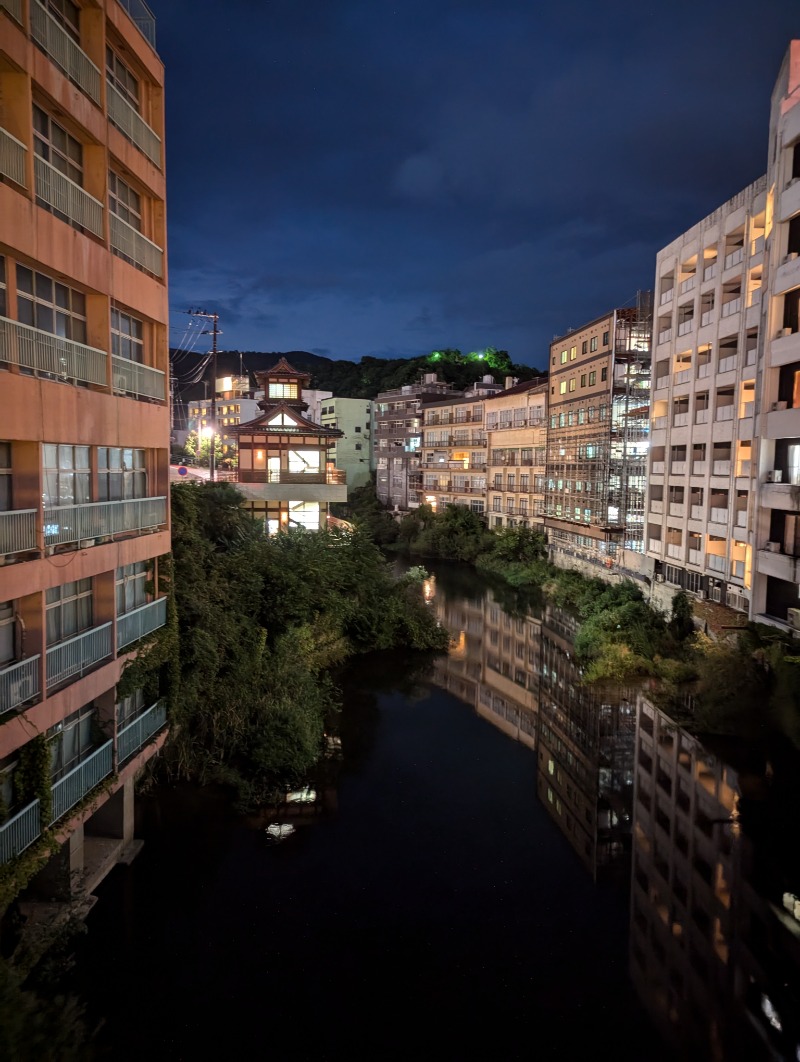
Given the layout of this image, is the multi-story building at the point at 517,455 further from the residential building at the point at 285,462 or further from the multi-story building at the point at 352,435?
the multi-story building at the point at 352,435

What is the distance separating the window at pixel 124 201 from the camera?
1221cm

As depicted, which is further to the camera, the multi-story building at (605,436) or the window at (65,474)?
the multi-story building at (605,436)

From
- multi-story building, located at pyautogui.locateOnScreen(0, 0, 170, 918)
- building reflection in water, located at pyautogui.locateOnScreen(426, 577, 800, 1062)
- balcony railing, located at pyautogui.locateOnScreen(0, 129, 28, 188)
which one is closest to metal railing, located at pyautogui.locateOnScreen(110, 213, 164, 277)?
multi-story building, located at pyautogui.locateOnScreen(0, 0, 170, 918)

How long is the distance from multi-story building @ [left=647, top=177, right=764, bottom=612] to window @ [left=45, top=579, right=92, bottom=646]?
20661 millimetres

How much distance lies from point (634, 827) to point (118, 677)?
1223cm

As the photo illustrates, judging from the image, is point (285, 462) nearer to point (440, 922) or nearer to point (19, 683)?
point (440, 922)

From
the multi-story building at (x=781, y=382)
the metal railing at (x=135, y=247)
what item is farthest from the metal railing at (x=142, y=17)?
the multi-story building at (x=781, y=382)

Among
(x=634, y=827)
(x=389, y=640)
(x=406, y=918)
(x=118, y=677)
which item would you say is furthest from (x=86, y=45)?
(x=389, y=640)

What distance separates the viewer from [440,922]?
12445 millimetres

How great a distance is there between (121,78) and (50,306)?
213 inches

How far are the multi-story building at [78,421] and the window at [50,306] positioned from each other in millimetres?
32

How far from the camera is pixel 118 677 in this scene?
39.2 feet

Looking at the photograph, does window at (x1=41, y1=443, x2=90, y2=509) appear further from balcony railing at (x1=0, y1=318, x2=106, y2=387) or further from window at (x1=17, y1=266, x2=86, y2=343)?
window at (x1=17, y1=266, x2=86, y2=343)

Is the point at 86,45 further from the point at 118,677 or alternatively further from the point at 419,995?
the point at 419,995
